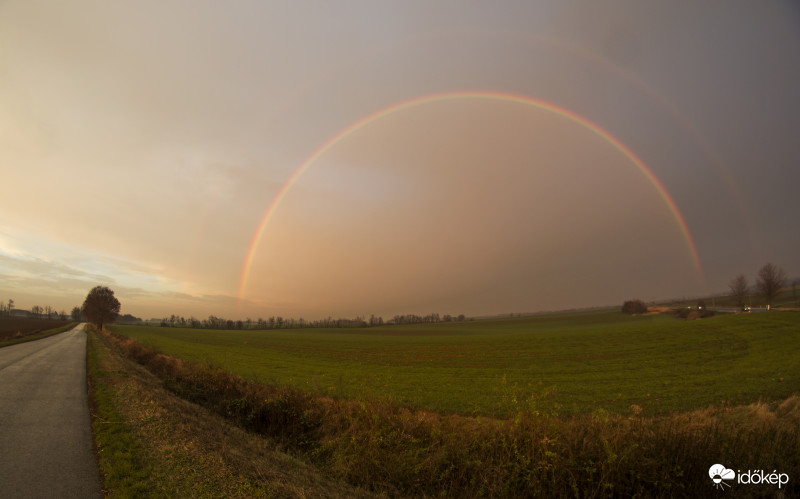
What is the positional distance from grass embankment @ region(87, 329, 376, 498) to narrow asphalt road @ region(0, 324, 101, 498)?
329 millimetres

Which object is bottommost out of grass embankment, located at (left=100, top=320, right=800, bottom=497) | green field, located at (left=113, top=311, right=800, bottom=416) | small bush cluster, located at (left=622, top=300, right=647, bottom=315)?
small bush cluster, located at (left=622, top=300, right=647, bottom=315)

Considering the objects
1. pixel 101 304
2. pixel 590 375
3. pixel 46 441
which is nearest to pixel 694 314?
pixel 590 375

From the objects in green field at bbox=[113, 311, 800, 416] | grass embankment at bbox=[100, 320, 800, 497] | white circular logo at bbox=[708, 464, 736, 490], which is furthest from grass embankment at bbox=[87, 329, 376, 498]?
white circular logo at bbox=[708, 464, 736, 490]

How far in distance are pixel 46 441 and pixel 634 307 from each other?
17323cm

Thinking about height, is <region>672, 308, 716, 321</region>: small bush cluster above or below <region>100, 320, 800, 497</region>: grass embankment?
below

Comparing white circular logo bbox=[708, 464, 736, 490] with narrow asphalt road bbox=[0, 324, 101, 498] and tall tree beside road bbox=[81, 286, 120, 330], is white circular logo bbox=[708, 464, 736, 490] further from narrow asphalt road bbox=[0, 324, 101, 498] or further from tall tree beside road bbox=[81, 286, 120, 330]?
tall tree beside road bbox=[81, 286, 120, 330]

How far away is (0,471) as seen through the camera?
6.38 m

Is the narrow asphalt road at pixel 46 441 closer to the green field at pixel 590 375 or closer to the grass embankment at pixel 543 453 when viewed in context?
the grass embankment at pixel 543 453

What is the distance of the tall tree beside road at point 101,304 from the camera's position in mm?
83156

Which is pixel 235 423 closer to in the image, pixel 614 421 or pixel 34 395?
pixel 34 395

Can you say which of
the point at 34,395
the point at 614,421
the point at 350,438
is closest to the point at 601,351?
the point at 614,421

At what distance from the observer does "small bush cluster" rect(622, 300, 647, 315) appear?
140 metres

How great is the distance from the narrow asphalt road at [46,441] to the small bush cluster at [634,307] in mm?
169387

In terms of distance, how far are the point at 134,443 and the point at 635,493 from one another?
10491mm
